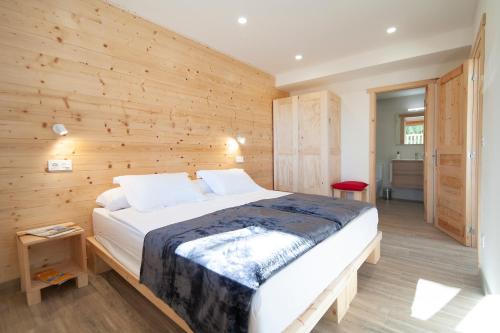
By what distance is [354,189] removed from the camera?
3.89 meters

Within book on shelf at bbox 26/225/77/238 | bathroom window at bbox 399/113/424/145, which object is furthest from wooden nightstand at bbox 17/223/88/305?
bathroom window at bbox 399/113/424/145

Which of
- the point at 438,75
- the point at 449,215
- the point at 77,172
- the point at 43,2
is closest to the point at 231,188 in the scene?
the point at 77,172

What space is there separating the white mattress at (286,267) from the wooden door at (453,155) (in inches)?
57.3

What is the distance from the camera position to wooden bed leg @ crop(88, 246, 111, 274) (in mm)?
2285

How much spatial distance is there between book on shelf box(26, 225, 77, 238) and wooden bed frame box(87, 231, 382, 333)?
30 centimetres

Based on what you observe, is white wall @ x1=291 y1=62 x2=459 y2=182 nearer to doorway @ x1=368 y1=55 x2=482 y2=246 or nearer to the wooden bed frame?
doorway @ x1=368 y1=55 x2=482 y2=246

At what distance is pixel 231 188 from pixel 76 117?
1.77 metres

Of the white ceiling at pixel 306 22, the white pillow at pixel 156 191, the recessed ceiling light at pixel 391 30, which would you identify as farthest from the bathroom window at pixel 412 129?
the white pillow at pixel 156 191

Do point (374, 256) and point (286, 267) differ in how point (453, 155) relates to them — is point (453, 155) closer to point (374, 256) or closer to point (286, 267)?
point (374, 256)

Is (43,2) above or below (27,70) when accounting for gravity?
above

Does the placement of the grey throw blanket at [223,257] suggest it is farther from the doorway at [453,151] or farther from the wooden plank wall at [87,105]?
the doorway at [453,151]

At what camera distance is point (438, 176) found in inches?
135

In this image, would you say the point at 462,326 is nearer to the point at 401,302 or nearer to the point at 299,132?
the point at 401,302

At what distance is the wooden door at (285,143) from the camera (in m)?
4.40
